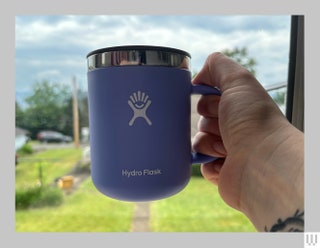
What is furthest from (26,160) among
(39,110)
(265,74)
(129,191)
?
(265,74)

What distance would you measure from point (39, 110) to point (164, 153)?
0.74 meters

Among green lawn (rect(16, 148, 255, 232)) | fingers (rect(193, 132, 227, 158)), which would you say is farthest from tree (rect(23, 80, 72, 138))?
fingers (rect(193, 132, 227, 158))

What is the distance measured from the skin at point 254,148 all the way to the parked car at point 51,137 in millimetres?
640

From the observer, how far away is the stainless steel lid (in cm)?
51

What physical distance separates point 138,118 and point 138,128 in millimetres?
18

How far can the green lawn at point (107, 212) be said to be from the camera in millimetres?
1404

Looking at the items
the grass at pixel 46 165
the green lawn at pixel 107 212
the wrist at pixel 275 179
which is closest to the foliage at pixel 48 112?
the grass at pixel 46 165

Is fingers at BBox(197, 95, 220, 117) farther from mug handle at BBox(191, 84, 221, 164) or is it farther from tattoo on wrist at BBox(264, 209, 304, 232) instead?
tattoo on wrist at BBox(264, 209, 304, 232)

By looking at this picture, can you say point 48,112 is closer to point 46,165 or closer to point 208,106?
point 46,165

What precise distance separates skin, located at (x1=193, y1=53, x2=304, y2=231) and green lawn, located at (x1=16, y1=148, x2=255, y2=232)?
0.75m

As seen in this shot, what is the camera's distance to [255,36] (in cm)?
108

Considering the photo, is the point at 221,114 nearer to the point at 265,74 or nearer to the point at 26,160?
the point at 265,74

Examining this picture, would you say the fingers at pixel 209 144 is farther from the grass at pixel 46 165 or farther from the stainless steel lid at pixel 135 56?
the grass at pixel 46 165

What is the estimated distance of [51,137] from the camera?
1.14 m
